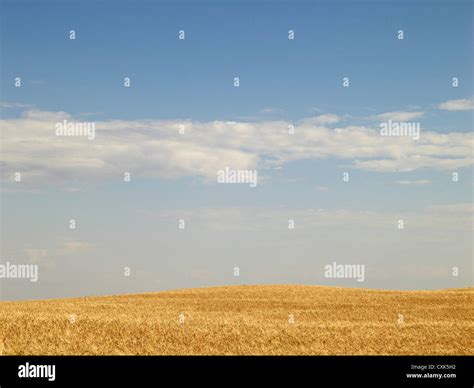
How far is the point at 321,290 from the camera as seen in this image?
2356 inches

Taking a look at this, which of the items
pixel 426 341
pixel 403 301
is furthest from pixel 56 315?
pixel 403 301

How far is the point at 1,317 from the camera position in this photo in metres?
29.8

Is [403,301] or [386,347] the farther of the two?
[403,301]
